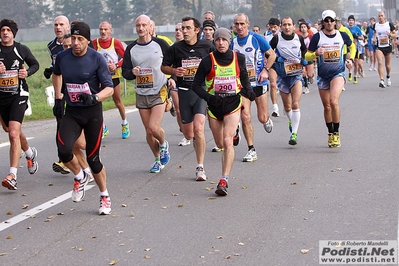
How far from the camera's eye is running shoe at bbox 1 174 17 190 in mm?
9844

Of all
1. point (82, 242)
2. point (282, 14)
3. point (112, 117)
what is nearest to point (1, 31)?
point (82, 242)

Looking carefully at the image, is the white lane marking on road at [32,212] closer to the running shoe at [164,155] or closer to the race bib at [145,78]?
the running shoe at [164,155]

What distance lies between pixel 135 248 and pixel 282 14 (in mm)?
89863

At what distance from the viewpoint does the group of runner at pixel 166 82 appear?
8656 millimetres

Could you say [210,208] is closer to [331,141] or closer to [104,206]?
[104,206]

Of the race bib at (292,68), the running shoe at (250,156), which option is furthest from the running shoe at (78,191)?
the race bib at (292,68)

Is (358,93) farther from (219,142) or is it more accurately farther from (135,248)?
(135,248)

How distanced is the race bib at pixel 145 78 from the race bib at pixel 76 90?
2.47 meters

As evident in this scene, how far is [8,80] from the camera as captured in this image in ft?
34.3

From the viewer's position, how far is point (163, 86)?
11188 millimetres

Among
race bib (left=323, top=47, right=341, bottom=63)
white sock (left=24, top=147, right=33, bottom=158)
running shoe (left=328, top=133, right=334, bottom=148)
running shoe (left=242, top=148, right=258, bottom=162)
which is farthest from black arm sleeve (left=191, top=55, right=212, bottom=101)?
running shoe (left=328, top=133, right=334, bottom=148)

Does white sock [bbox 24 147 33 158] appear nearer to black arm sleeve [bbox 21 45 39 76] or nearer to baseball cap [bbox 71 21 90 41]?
black arm sleeve [bbox 21 45 39 76]

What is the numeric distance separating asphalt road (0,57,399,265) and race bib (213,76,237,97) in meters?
1.06

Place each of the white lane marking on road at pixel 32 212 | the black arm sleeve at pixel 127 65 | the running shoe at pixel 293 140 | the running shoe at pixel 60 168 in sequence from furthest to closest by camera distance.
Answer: the running shoe at pixel 293 140 → the running shoe at pixel 60 168 → the black arm sleeve at pixel 127 65 → the white lane marking on road at pixel 32 212
